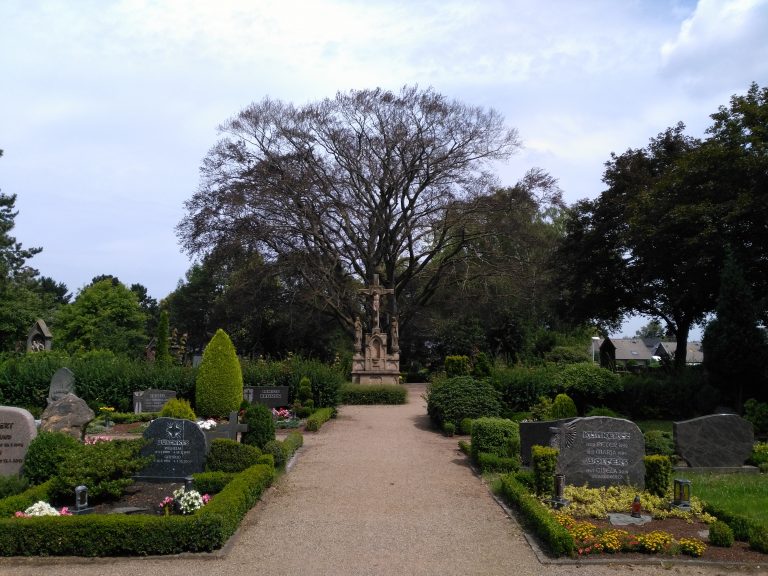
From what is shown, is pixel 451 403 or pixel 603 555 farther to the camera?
Answer: pixel 451 403

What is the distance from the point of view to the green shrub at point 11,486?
33.9 ft

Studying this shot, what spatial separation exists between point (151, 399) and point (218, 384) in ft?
11.3

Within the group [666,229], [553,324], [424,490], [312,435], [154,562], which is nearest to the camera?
[154,562]

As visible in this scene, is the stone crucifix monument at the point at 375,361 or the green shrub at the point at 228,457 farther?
the stone crucifix monument at the point at 375,361

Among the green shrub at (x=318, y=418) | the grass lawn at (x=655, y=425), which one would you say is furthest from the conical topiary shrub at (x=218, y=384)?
the grass lawn at (x=655, y=425)

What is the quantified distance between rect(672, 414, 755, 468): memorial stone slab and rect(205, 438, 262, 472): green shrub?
8428 mm

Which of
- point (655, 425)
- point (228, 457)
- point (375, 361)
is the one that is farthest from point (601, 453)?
point (375, 361)

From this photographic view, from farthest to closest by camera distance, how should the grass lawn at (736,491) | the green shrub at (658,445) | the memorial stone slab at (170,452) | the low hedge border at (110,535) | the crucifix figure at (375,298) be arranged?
the crucifix figure at (375,298) < the green shrub at (658,445) < the memorial stone slab at (170,452) < the grass lawn at (736,491) < the low hedge border at (110,535)

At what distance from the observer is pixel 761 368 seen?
21.5 m

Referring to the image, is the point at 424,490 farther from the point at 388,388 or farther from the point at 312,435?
the point at 388,388

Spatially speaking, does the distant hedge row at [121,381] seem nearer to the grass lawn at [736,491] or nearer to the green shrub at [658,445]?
the green shrub at [658,445]

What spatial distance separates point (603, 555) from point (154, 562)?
17.5 feet

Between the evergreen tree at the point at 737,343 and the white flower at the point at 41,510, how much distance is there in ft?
64.5

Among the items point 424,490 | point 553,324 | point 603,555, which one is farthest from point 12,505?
point 553,324
